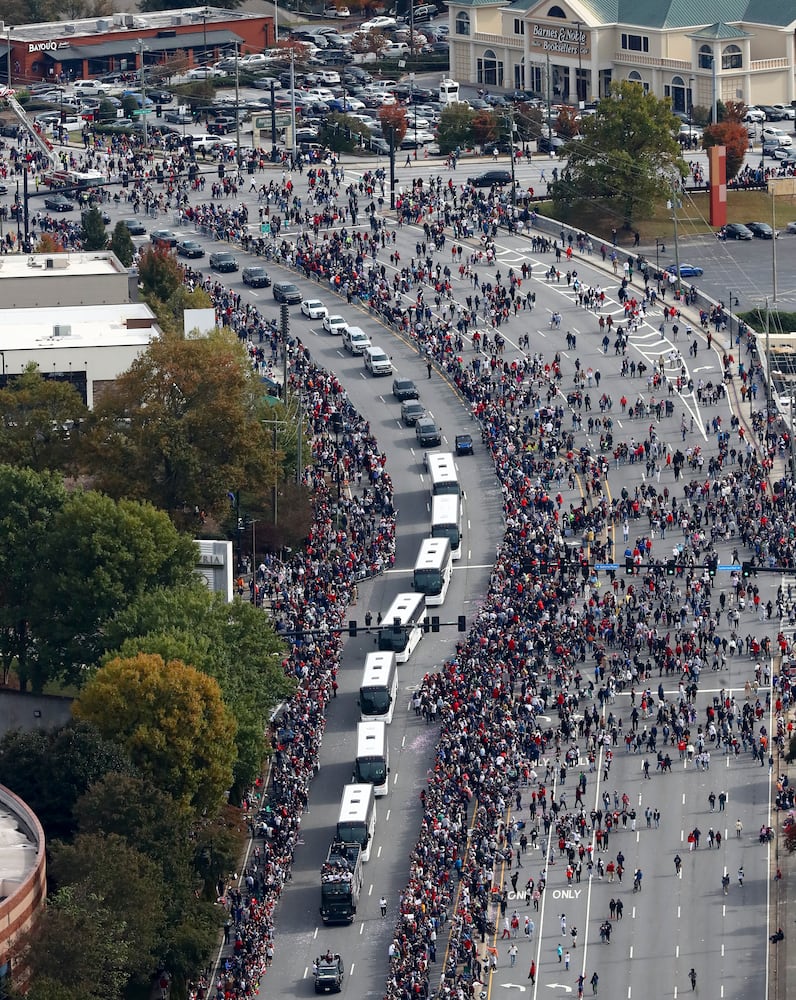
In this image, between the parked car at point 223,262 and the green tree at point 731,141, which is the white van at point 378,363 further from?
the green tree at point 731,141

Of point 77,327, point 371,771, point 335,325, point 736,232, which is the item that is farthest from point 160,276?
point 371,771

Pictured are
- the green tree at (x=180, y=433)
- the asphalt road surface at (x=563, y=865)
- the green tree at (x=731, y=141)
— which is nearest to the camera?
the asphalt road surface at (x=563, y=865)

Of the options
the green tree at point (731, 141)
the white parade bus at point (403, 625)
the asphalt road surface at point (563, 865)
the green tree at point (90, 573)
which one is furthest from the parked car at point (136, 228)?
the green tree at point (90, 573)

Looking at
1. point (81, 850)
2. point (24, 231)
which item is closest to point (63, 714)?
point (81, 850)

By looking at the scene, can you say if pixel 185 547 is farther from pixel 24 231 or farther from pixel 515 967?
pixel 24 231

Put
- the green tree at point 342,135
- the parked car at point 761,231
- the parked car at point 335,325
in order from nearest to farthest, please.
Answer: the parked car at point 335,325 < the parked car at point 761,231 < the green tree at point 342,135
